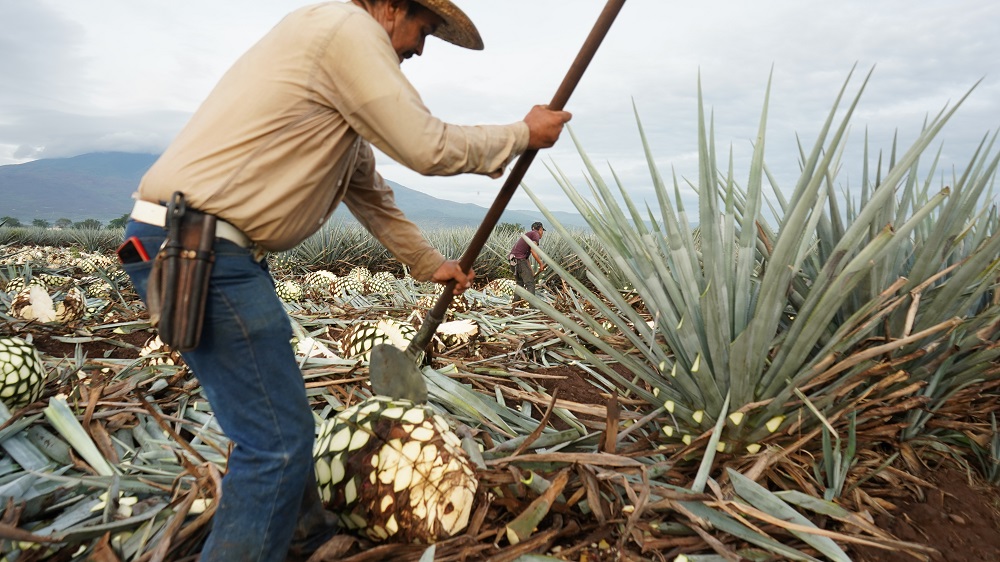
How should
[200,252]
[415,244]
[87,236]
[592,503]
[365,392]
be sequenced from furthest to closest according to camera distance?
[87,236]
[365,392]
[415,244]
[592,503]
[200,252]

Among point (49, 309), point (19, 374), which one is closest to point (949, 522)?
point (19, 374)

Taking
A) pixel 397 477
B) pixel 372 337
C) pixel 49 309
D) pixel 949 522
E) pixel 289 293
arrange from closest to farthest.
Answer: pixel 397 477
pixel 949 522
pixel 372 337
pixel 49 309
pixel 289 293

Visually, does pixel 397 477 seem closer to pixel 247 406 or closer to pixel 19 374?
pixel 247 406

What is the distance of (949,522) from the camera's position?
1768mm

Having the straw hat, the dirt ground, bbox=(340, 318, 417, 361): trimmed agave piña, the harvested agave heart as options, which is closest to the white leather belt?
the harvested agave heart

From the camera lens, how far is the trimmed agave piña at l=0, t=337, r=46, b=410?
7.64 feet

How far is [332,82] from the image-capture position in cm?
150

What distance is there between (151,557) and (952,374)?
2559 mm

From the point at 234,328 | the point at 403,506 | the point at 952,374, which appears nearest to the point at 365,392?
the point at 403,506

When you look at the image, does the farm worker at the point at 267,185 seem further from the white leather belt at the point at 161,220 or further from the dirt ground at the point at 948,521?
the dirt ground at the point at 948,521

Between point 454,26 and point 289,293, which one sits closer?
point 454,26

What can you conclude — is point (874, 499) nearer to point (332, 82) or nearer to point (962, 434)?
point (962, 434)

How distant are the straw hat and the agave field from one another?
0.59 m

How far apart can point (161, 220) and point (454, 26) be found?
99 cm
